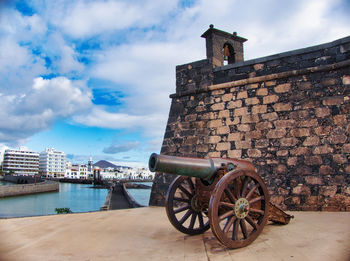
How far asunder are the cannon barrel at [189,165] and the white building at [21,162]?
119 metres

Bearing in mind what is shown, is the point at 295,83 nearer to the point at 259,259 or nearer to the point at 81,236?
the point at 259,259

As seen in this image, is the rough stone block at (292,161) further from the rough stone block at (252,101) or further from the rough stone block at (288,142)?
the rough stone block at (252,101)

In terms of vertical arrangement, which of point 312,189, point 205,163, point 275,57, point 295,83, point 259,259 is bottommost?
point 259,259

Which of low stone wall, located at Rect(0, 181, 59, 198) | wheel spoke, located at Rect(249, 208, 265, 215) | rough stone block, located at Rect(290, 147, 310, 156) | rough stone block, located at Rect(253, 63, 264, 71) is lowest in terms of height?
low stone wall, located at Rect(0, 181, 59, 198)

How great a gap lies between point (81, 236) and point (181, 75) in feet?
16.2

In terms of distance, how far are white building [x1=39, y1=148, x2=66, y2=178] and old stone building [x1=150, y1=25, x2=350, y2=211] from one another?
413 ft

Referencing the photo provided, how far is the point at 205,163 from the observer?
3012mm

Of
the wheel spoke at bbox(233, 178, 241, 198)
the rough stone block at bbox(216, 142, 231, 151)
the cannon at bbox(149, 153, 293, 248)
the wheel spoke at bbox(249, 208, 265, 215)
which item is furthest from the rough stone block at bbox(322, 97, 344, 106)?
the wheel spoke at bbox(233, 178, 241, 198)

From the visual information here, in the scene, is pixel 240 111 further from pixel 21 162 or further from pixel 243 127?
pixel 21 162

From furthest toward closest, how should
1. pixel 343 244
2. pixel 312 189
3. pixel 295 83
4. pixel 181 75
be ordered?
pixel 181 75 < pixel 295 83 < pixel 312 189 < pixel 343 244

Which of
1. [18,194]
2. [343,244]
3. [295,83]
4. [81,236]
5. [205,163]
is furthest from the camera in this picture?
[18,194]

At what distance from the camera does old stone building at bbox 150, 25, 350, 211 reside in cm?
514

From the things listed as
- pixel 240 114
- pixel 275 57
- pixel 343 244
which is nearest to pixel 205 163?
pixel 343 244

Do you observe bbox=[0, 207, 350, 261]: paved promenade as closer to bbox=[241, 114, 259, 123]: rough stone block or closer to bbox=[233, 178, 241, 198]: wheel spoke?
bbox=[233, 178, 241, 198]: wheel spoke
